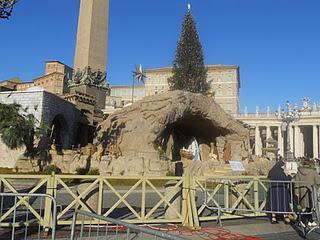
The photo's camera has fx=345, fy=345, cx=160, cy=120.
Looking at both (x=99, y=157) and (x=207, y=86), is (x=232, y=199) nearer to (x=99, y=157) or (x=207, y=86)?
(x=99, y=157)

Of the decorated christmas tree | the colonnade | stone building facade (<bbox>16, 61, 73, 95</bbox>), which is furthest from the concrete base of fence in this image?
the colonnade

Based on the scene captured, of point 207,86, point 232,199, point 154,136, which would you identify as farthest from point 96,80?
point 232,199

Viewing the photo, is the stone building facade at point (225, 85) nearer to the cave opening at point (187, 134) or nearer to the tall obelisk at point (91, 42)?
the cave opening at point (187, 134)

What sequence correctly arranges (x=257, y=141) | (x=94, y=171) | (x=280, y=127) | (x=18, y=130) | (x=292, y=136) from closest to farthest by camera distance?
(x=18, y=130)
(x=94, y=171)
(x=280, y=127)
(x=257, y=141)
(x=292, y=136)

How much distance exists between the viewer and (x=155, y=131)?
2720 centimetres

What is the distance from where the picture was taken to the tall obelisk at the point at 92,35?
32438mm

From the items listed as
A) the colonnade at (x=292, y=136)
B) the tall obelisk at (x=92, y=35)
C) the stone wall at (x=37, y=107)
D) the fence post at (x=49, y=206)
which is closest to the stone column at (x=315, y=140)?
the colonnade at (x=292, y=136)

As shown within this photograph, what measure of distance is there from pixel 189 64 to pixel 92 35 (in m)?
23.3

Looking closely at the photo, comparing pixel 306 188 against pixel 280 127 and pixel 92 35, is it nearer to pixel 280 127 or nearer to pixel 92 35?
pixel 92 35

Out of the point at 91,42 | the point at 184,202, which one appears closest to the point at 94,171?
the point at 91,42

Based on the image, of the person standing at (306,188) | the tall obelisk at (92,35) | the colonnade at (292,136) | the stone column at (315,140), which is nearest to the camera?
the person standing at (306,188)

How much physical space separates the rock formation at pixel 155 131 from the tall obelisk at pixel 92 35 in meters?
6.64

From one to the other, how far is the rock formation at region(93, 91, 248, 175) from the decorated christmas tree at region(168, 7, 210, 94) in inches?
723

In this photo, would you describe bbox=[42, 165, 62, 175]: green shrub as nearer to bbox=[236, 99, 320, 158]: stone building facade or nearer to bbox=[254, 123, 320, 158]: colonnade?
bbox=[236, 99, 320, 158]: stone building facade
